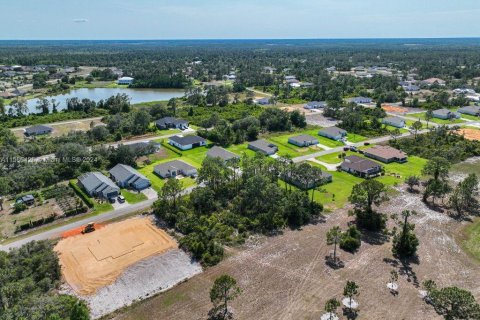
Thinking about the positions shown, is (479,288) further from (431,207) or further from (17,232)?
(17,232)

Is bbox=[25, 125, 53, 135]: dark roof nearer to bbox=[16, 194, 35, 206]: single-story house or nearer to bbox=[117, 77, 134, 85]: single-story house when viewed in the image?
bbox=[16, 194, 35, 206]: single-story house

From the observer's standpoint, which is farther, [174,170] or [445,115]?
[445,115]

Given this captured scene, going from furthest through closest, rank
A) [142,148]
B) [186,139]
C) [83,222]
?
[186,139]
[142,148]
[83,222]

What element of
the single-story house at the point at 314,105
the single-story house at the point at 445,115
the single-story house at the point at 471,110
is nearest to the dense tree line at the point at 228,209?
the single-story house at the point at 314,105

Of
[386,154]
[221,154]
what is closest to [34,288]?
[221,154]

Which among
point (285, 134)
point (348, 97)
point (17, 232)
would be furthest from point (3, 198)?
point (348, 97)

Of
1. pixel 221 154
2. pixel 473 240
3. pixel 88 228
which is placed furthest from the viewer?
pixel 221 154

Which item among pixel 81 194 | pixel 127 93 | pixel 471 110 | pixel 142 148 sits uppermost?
pixel 142 148

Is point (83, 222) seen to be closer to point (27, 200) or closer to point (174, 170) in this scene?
point (27, 200)
